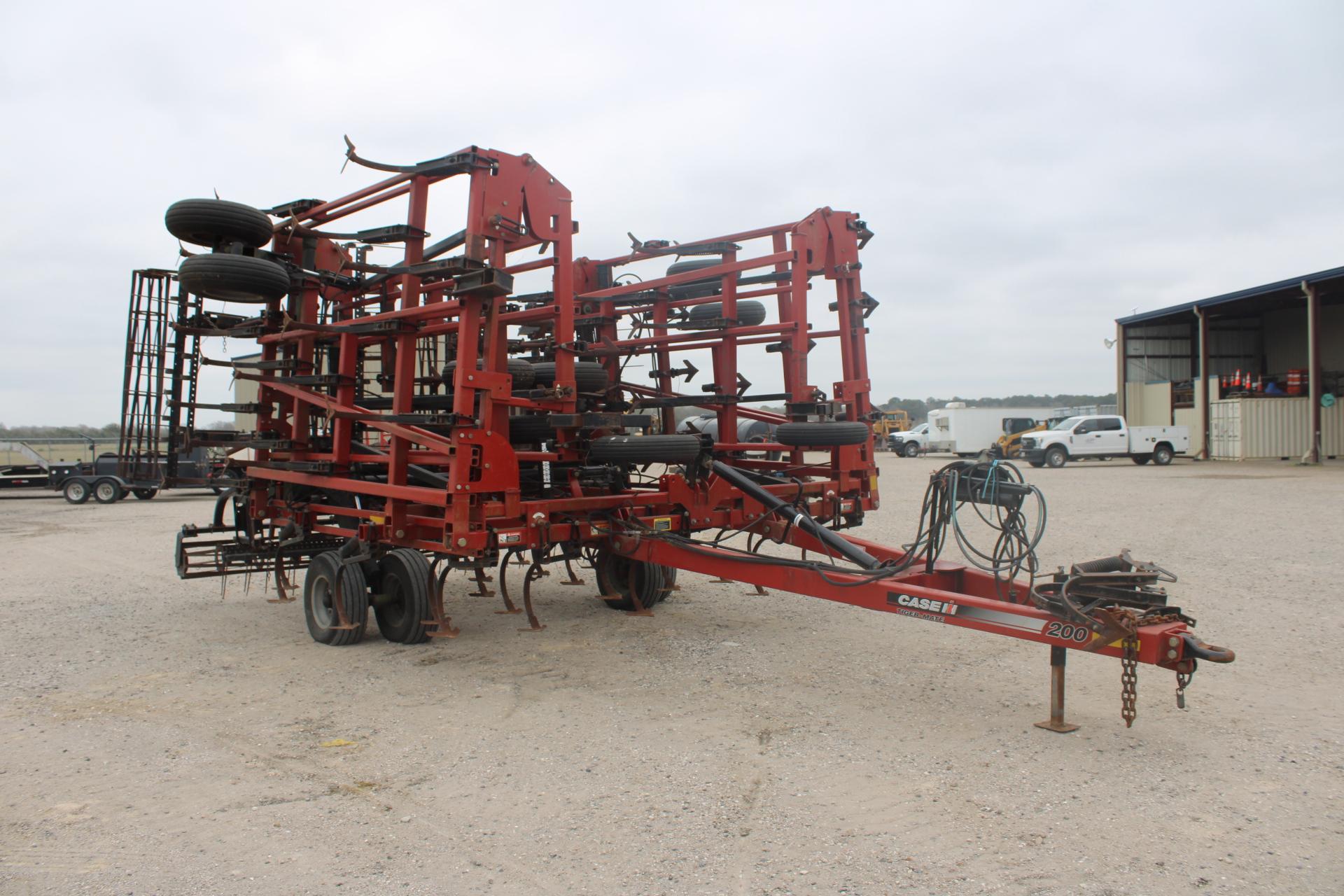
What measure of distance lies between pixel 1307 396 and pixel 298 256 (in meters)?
32.7

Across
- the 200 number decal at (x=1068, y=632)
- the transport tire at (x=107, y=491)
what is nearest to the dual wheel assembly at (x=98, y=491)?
the transport tire at (x=107, y=491)

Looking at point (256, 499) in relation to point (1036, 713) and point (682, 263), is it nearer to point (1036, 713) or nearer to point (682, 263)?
point (682, 263)

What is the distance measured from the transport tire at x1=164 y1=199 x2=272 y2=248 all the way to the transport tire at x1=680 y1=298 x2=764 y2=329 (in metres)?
3.55

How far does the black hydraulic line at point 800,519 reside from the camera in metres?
5.55

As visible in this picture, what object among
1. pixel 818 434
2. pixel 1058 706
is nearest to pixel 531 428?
pixel 818 434

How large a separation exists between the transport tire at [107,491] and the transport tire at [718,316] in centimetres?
1744

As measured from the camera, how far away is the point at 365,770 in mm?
4141

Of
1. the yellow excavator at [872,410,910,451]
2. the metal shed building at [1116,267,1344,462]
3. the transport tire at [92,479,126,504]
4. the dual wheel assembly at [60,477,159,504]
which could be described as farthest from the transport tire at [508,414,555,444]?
the yellow excavator at [872,410,910,451]

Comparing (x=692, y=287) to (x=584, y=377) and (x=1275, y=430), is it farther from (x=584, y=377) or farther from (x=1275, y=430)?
(x=1275, y=430)

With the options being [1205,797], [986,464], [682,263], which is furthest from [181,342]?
[1205,797]

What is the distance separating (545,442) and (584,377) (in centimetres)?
62

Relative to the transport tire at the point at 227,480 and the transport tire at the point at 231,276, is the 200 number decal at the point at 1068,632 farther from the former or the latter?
the transport tire at the point at 227,480

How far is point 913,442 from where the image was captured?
1613 inches

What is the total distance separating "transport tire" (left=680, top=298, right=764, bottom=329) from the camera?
772 centimetres
